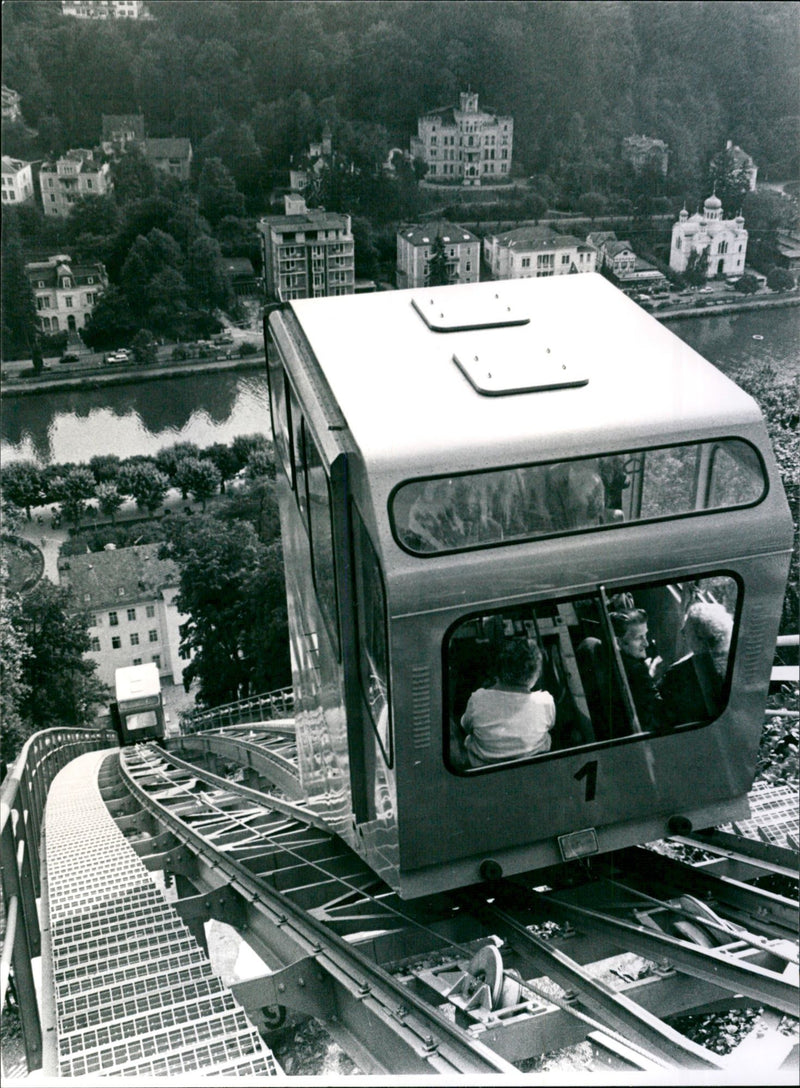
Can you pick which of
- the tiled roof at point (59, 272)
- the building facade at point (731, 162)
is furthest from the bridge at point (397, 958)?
the tiled roof at point (59, 272)

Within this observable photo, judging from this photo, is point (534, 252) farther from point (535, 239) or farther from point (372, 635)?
point (372, 635)

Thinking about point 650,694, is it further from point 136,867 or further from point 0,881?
point 136,867

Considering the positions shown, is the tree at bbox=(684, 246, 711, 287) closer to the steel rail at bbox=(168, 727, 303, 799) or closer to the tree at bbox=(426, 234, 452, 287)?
the tree at bbox=(426, 234, 452, 287)

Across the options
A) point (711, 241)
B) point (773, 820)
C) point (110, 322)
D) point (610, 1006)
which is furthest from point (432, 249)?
point (610, 1006)

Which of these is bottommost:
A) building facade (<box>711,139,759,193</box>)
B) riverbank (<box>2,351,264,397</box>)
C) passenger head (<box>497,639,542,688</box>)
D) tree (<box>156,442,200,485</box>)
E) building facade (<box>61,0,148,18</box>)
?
tree (<box>156,442,200,485</box>)

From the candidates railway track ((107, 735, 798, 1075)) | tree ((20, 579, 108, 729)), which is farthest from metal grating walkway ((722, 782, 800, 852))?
tree ((20, 579, 108, 729))

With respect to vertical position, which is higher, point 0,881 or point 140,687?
point 0,881

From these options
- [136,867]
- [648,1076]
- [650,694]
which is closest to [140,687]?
[136,867]
